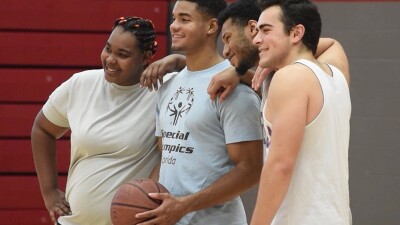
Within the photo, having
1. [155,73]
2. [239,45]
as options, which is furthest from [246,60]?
[155,73]

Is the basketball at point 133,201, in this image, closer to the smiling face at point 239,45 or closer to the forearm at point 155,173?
the forearm at point 155,173

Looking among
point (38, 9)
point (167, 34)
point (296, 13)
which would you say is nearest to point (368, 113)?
point (167, 34)

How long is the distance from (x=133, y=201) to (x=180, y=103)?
0.52m

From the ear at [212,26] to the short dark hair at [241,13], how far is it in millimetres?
128

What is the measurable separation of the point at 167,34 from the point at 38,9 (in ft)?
3.72

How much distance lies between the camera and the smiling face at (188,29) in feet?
12.9

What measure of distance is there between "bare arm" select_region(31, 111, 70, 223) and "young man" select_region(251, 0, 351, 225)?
174 cm

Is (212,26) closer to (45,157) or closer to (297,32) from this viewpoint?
(297,32)

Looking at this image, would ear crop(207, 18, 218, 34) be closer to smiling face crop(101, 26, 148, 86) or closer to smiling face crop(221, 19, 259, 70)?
Answer: smiling face crop(221, 19, 259, 70)

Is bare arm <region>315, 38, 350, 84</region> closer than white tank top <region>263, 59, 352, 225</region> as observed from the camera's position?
No

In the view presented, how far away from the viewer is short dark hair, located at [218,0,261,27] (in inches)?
149

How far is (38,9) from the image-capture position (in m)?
7.36

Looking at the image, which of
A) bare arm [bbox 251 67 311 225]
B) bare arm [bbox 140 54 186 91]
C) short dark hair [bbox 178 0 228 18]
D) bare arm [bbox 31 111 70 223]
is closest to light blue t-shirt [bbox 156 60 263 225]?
bare arm [bbox 140 54 186 91]

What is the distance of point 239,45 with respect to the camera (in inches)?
149
